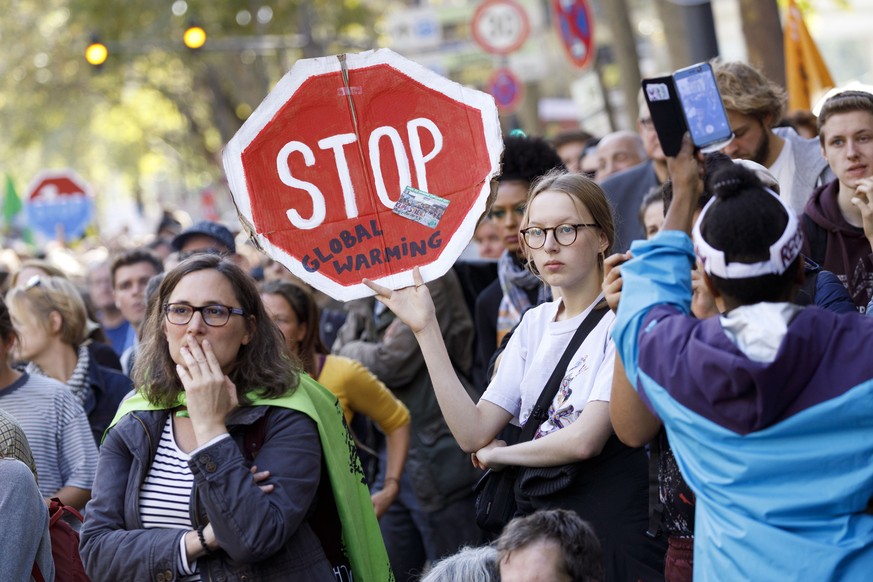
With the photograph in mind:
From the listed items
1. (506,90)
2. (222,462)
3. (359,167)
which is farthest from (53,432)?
(506,90)

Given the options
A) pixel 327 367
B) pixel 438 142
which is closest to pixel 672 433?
pixel 438 142

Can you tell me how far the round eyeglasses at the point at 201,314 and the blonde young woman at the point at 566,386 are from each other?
49 cm

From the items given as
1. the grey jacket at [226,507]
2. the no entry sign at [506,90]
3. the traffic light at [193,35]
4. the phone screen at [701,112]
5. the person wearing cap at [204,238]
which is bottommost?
the grey jacket at [226,507]

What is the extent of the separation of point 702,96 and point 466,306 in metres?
3.78

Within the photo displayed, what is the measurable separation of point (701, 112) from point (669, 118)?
0.08 meters

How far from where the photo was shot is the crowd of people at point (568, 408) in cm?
288

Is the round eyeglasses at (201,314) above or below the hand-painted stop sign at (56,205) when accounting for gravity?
below

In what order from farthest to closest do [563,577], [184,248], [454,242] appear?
1. [184,248]
2. [454,242]
3. [563,577]

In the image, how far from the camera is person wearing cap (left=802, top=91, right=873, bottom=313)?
449 centimetres

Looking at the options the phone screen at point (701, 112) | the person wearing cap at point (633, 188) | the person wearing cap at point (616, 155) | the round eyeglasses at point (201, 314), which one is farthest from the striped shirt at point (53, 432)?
the person wearing cap at point (616, 155)

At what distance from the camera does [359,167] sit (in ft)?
13.8

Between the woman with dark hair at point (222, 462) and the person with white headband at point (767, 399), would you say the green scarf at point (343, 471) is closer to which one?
the woman with dark hair at point (222, 462)

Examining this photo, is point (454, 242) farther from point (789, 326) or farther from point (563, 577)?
point (789, 326)

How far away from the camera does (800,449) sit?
9.41ft
